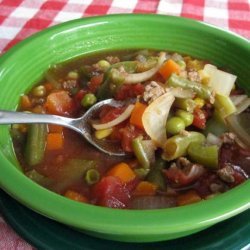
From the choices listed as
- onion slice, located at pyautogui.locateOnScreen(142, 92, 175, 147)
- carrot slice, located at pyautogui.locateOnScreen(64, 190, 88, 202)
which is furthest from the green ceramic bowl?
onion slice, located at pyautogui.locateOnScreen(142, 92, 175, 147)

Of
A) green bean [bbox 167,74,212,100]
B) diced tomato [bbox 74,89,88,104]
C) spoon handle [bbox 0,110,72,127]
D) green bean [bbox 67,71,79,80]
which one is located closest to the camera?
spoon handle [bbox 0,110,72,127]

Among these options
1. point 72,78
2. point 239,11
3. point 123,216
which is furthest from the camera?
point 239,11

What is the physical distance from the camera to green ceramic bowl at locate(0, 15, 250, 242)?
3.58 ft

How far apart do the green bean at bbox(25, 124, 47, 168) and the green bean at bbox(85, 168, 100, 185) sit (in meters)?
0.17

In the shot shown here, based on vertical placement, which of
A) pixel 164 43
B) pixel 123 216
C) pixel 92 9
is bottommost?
pixel 92 9

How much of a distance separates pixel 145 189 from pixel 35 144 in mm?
394

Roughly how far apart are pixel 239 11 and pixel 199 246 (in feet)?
5.38

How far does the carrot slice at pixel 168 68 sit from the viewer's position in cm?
171

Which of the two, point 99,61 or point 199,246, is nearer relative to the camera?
point 199,246

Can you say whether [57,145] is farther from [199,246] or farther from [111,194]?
[199,246]

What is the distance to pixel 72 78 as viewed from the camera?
1871 mm

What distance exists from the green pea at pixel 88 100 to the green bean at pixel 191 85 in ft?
0.90

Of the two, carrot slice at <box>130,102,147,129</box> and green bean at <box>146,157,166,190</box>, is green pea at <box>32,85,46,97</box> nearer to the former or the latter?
carrot slice at <box>130,102,147,129</box>

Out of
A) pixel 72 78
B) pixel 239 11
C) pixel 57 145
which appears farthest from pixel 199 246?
pixel 239 11
